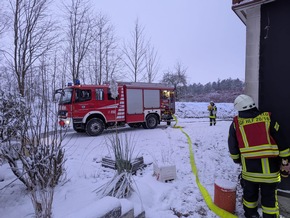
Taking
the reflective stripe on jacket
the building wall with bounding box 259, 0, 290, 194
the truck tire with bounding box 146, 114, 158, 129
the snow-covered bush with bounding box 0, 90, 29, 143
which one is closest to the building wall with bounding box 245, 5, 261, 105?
the building wall with bounding box 259, 0, 290, 194

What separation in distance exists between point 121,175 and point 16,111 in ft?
6.43

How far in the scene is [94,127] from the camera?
10430mm

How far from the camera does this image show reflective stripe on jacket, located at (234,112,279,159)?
2869 mm

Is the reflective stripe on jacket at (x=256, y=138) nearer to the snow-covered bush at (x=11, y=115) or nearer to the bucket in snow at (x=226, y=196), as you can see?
the bucket in snow at (x=226, y=196)

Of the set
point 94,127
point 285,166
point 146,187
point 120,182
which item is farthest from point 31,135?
point 94,127

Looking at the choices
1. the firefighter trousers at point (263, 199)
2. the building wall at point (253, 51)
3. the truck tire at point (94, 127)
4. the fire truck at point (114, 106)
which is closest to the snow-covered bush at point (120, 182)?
the firefighter trousers at point (263, 199)

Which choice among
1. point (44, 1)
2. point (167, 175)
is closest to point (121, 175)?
point (167, 175)

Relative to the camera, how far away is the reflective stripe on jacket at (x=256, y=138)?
2869 millimetres

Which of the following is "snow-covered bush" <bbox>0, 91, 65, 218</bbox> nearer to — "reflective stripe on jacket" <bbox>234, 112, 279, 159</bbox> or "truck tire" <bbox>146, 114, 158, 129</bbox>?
"reflective stripe on jacket" <bbox>234, 112, 279, 159</bbox>

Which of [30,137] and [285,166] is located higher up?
[30,137]

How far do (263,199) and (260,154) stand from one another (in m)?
0.64

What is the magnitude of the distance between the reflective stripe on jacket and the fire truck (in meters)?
5.75

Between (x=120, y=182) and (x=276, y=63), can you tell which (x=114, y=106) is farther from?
(x=276, y=63)

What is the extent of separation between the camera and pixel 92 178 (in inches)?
175
